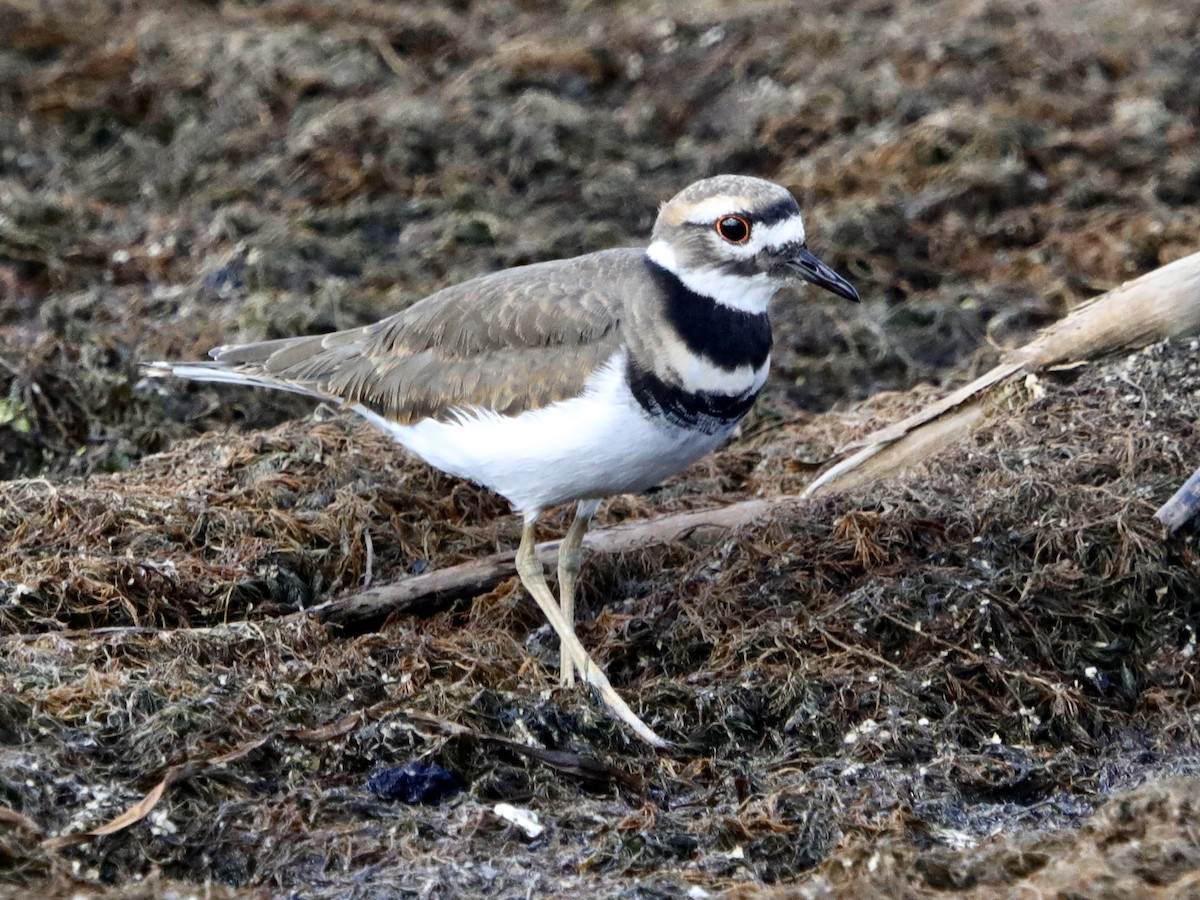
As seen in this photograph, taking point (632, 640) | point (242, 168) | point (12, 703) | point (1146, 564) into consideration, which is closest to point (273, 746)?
point (12, 703)

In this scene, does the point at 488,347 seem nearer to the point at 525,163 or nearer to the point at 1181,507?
the point at 1181,507

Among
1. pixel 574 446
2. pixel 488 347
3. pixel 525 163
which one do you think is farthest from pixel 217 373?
pixel 525 163

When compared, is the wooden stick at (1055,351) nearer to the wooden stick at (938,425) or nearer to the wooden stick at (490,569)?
the wooden stick at (938,425)

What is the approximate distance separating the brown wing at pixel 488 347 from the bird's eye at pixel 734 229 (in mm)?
307

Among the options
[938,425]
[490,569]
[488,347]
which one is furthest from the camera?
[938,425]

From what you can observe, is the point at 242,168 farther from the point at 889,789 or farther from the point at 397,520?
the point at 889,789

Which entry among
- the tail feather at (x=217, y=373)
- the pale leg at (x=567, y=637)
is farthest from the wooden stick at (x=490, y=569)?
the tail feather at (x=217, y=373)

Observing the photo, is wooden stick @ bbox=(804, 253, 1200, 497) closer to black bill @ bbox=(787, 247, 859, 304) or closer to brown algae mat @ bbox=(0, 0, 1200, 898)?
brown algae mat @ bbox=(0, 0, 1200, 898)

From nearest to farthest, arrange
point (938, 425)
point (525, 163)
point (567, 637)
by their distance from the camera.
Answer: point (567, 637) < point (938, 425) < point (525, 163)

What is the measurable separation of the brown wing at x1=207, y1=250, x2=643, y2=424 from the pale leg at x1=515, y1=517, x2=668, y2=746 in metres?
0.49

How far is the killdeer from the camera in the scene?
15.5ft

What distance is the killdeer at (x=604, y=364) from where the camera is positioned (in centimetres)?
472

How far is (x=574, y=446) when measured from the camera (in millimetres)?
4746

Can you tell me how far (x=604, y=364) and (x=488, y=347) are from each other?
53 cm
